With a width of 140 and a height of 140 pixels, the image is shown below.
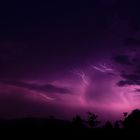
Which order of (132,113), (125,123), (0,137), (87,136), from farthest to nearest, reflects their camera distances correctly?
(132,113), (125,123), (87,136), (0,137)

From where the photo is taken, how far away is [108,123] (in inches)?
2662

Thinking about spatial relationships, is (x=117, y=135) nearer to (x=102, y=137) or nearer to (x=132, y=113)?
(x=102, y=137)

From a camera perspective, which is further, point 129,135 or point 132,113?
point 132,113

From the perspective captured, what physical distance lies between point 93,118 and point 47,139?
48.7 metres

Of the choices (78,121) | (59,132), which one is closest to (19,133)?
Result: (59,132)

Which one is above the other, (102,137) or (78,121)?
(78,121)

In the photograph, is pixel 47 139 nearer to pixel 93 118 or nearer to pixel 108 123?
pixel 108 123

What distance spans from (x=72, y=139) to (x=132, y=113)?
47698 millimetres

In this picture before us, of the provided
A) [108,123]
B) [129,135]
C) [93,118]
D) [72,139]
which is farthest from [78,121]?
[72,139]

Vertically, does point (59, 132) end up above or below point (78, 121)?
below

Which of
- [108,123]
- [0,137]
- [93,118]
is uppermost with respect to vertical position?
[93,118]

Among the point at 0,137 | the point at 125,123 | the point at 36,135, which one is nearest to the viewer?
the point at 0,137

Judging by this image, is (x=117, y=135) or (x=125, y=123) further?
(x=125, y=123)

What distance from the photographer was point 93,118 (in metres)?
92.4
